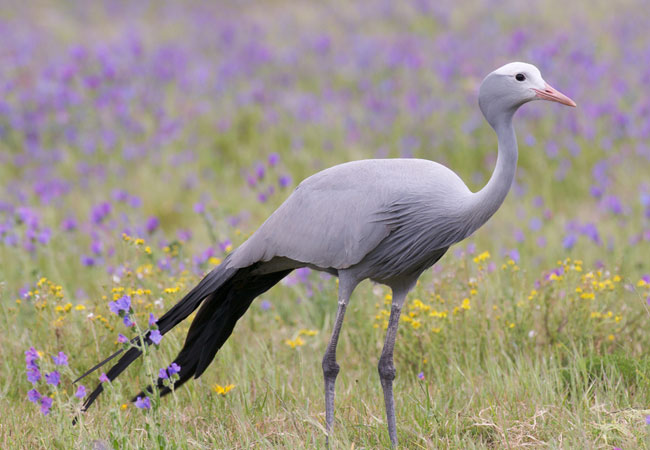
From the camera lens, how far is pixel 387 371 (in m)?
3.90

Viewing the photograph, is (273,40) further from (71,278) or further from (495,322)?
(495,322)

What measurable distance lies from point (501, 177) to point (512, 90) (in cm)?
35

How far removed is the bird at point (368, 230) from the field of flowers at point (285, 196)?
0.22 m

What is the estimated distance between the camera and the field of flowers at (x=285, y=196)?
3816 mm

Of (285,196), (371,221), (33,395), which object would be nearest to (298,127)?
(285,196)

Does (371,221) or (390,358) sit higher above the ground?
(371,221)

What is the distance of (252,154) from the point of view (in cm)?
943

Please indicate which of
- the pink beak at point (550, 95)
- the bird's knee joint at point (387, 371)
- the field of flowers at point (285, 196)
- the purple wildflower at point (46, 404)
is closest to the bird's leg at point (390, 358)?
the bird's knee joint at point (387, 371)

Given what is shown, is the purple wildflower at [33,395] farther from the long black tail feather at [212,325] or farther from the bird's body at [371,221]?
the bird's body at [371,221]

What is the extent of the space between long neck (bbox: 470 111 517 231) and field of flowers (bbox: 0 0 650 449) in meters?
0.88

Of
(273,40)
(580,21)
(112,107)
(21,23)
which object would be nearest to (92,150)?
(112,107)

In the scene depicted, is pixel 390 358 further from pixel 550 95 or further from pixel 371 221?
pixel 550 95

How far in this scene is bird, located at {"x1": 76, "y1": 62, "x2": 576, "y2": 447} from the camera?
11.4 ft

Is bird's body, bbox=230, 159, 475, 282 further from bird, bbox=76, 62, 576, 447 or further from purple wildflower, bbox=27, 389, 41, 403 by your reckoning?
purple wildflower, bbox=27, 389, 41, 403
